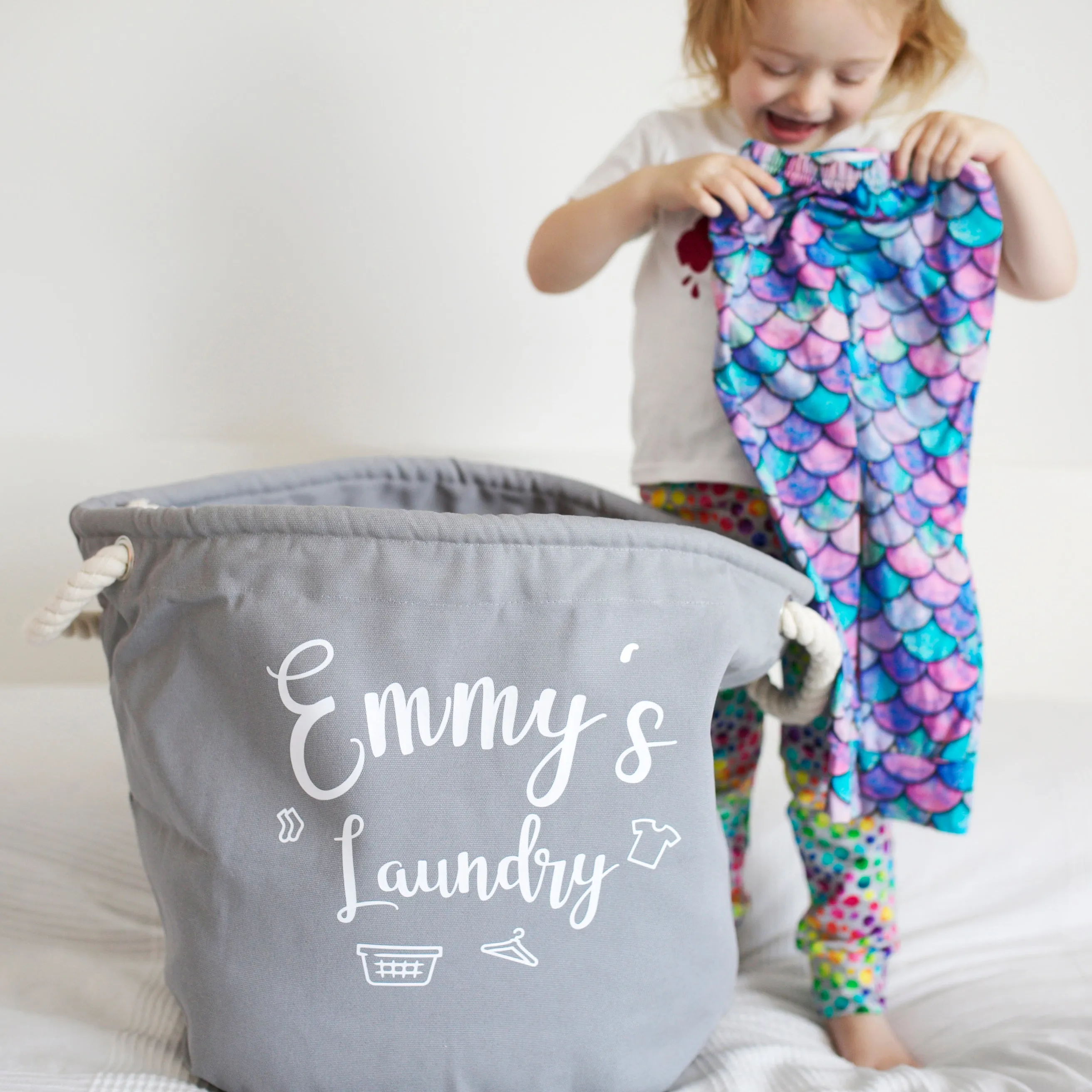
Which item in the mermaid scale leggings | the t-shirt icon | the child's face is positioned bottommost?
the mermaid scale leggings

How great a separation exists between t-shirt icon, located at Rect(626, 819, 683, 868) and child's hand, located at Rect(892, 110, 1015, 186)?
1.63ft

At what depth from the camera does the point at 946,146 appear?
2.46 feet

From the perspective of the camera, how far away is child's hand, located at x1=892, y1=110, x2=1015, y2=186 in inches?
29.5

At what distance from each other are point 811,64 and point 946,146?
0.12 m

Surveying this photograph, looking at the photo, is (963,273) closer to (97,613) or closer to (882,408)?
(882,408)

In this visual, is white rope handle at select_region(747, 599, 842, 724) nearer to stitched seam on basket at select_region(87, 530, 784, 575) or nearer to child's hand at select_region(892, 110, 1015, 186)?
stitched seam on basket at select_region(87, 530, 784, 575)

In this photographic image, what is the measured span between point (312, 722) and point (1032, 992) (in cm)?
62

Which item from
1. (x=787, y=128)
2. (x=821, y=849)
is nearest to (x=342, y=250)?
(x=787, y=128)

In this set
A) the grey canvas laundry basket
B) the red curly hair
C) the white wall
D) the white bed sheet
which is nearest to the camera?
the grey canvas laundry basket

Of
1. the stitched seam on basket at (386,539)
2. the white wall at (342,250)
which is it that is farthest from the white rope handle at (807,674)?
the white wall at (342,250)

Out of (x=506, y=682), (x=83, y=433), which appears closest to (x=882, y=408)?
(x=506, y=682)

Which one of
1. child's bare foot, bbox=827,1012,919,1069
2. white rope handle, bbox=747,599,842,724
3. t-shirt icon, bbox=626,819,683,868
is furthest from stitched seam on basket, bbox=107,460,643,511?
child's bare foot, bbox=827,1012,919,1069

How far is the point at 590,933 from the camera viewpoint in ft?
2.01

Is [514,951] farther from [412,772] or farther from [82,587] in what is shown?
[82,587]
